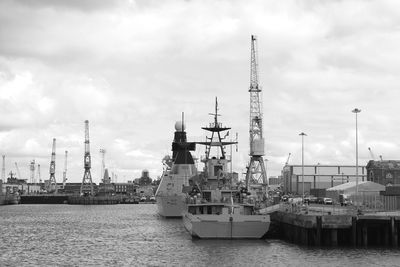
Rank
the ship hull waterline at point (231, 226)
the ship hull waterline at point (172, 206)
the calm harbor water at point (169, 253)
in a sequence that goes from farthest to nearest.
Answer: the ship hull waterline at point (172, 206)
the ship hull waterline at point (231, 226)
the calm harbor water at point (169, 253)

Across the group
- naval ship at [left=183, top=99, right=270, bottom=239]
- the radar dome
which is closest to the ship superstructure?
naval ship at [left=183, top=99, right=270, bottom=239]

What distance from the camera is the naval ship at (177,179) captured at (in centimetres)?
10694

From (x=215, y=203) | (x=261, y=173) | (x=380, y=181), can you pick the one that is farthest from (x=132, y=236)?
(x=380, y=181)

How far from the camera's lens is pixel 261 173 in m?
Answer: 116

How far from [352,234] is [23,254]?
30.0 meters

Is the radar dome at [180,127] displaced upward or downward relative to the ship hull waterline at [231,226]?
upward

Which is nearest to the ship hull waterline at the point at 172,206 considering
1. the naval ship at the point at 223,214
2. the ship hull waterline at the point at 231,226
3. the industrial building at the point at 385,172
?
the naval ship at the point at 223,214

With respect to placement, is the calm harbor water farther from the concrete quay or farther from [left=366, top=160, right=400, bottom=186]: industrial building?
[left=366, top=160, right=400, bottom=186]: industrial building

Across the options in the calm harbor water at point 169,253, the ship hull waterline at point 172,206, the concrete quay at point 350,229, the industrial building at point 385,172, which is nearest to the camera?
the calm harbor water at point 169,253

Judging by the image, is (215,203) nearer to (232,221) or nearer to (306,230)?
(232,221)

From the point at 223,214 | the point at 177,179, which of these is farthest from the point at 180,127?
the point at 223,214

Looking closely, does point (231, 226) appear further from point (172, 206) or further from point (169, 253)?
point (172, 206)

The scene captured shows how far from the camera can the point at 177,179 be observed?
110m

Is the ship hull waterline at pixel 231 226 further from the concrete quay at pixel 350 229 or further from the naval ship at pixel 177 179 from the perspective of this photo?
the naval ship at pixel 177 179
